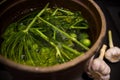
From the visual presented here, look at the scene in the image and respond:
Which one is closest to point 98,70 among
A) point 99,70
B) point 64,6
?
point 99,70

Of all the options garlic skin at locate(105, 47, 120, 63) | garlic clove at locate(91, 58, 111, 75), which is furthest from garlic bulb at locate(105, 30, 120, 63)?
garlic clove at locate(91, 58, 111, 75)

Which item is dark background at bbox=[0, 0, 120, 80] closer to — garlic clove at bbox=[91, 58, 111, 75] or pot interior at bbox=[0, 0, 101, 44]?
garlic clove at bbox=[91, 58, 111, 75]

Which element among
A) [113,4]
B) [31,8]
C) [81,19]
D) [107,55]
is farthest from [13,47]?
[113,4]

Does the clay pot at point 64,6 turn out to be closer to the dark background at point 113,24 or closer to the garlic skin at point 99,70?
the garlic skin at point 99,70

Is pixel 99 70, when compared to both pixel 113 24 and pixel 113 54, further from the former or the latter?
pixel 113 24

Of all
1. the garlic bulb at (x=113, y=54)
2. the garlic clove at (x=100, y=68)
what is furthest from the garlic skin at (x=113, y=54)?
the garlic clove at (x=100, y=68)
